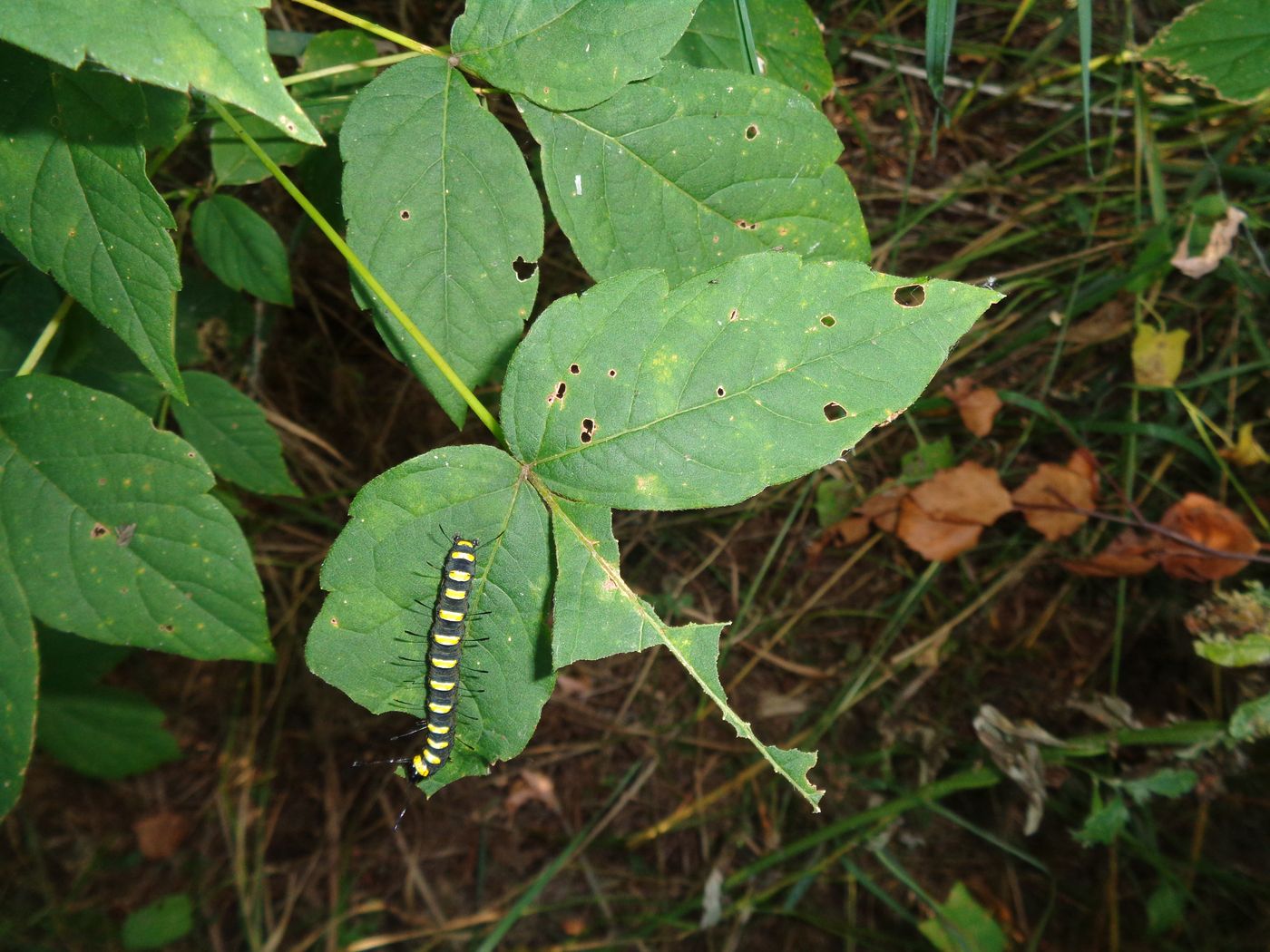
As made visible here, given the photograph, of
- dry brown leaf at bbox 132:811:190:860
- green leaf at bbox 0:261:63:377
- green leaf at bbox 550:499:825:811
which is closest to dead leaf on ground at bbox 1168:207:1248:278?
green leaf at bbox 550:499:825:811

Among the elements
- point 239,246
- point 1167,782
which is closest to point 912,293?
point 239,246

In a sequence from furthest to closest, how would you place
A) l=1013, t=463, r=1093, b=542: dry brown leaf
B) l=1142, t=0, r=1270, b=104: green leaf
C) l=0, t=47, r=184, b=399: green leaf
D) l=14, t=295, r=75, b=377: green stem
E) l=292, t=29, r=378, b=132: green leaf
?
l=1013, t=463, r=1093, b=542: dry brown leaf → l=1142, t=0, r=1270, b=104: green leaf → l=292, t=29, r=378, b=132: green leaf → l=14, t=295, r=75, b=377: green stem → l=0, t=47, r=184, b=399: green leaf

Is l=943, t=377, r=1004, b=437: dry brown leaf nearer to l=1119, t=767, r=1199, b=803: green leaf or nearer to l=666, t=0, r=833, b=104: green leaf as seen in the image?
l=1119, t=767, r=1199, b=803: green leaf

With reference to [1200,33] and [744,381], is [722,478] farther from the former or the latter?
[1200,33]

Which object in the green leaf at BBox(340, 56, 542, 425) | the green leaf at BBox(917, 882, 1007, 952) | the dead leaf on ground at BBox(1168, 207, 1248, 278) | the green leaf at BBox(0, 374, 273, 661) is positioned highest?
the green leaf at BBox(340, 56, 542, 425)

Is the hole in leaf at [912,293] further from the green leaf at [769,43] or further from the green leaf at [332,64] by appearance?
the green leaf at [332,64]

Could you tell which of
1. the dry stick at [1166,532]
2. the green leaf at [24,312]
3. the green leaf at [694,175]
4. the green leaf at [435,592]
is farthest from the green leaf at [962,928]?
the green leaf at [24,312]
